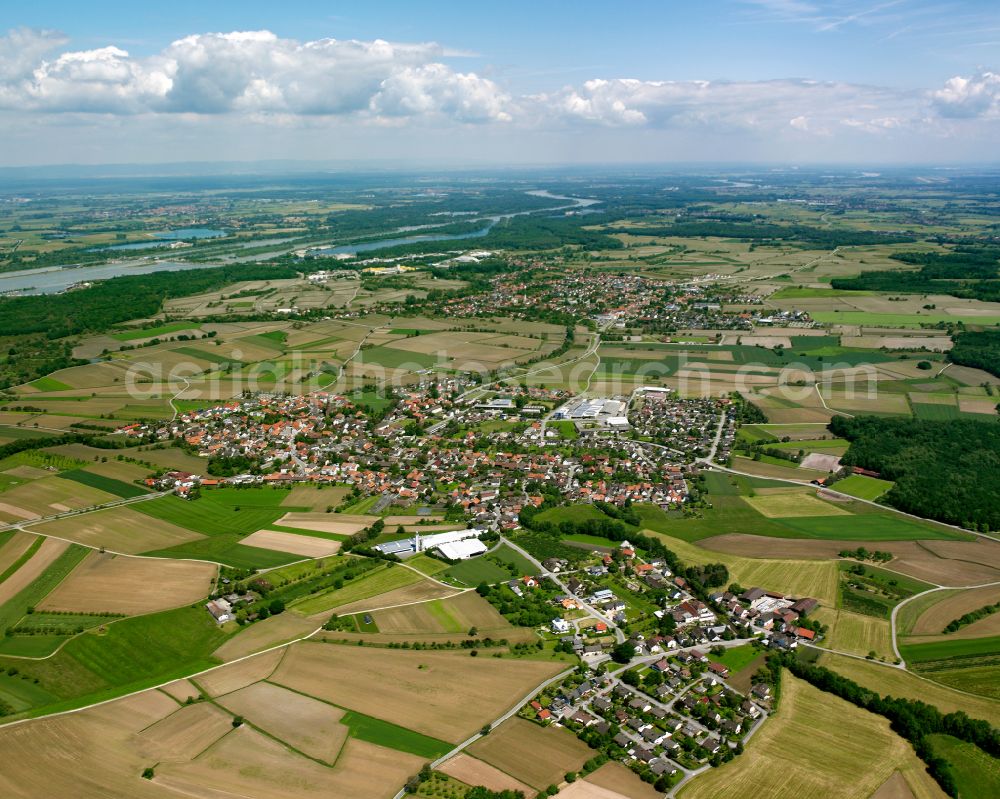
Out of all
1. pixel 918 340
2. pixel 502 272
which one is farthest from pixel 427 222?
pixel 918 340

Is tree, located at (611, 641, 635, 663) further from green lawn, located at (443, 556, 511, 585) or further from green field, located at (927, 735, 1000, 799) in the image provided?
green field, located at (927, 735, 1000, 799)

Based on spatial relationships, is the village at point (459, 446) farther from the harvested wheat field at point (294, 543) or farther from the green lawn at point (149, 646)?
the green lawn at point (149, 646)

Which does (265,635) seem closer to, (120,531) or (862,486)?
(120,531)

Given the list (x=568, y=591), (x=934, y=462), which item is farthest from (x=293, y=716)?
(x=934, y=462)

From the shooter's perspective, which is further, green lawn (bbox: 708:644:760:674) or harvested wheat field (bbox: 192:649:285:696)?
green lawn (bbox: 708:644:760:674)

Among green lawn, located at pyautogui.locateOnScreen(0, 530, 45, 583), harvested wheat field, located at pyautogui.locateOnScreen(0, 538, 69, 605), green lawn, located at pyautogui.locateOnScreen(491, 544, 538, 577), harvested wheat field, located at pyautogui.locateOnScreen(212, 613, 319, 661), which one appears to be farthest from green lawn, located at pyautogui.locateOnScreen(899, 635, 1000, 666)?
green lawn, located at pyautogui.locateOnScreen(0, 530, 45, 583)

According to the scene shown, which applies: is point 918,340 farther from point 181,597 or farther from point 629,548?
point 181,597
